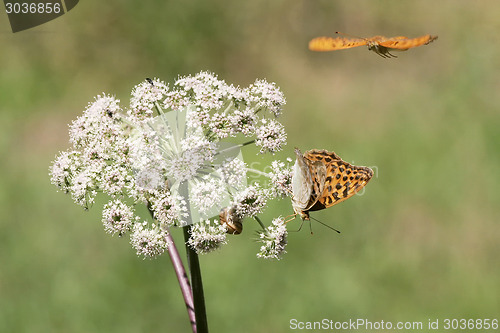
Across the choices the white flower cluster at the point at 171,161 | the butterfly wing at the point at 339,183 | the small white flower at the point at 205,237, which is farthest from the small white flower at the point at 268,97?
the small white flower at the point at 205,237

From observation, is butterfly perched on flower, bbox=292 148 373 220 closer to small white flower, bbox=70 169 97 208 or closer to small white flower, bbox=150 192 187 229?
small white flower, bbox=150 192 187 229

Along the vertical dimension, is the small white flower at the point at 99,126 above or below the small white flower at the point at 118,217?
above

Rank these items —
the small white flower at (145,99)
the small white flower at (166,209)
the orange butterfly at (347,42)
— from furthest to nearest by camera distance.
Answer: the small white flower at (145,99) → the small white flower at (166,209) → the orange butterfly at (347,42)

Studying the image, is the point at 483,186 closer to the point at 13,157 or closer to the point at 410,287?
the point at 410,287

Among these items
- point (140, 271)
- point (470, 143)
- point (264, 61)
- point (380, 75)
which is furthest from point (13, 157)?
point (470, 143)

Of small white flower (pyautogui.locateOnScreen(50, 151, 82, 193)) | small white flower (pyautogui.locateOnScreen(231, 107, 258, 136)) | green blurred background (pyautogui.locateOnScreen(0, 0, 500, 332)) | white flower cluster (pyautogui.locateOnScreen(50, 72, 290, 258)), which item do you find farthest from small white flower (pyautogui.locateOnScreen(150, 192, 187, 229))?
green blurred background (pyautogui.locateOnScreen(0, 0, 500, 332))

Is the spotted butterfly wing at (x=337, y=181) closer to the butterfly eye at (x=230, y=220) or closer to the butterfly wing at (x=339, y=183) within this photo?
the butterfly wing at (x=339, y=183)
